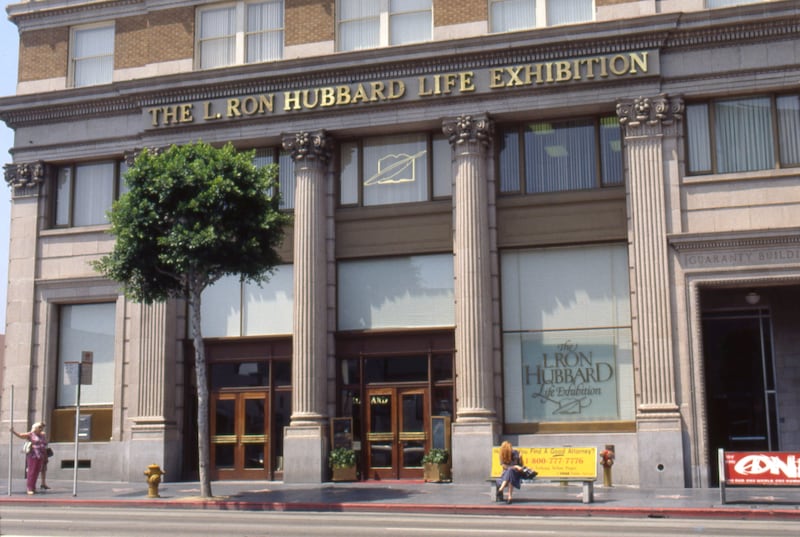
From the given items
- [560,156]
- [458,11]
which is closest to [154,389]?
[560,156]

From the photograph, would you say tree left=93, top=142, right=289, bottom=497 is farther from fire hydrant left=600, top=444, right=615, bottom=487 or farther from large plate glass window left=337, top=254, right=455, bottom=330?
fire hydrant left=600, top=444, right=615, bottom=487

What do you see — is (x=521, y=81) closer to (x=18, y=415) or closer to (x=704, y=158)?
(x=704, y=158)

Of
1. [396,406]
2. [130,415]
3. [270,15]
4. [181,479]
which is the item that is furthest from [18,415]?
[270,15]

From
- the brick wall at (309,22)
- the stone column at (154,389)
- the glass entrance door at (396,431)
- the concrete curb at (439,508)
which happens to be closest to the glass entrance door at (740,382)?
the glass entrance door at (396,431)

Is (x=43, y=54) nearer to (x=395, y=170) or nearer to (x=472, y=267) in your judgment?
(x=395, y=170)

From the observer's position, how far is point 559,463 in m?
22.7

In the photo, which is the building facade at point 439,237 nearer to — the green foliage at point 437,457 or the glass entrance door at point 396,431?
the glass entrance door at point 396,431

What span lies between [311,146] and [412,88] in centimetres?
354

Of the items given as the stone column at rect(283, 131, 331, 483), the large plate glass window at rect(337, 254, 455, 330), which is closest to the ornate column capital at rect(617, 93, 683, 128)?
the large plate glass window at rect(337, 254, 455, 330)

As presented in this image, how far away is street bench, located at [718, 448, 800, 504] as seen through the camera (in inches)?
809

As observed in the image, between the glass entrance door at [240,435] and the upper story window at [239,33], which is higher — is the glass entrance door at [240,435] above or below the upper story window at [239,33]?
below

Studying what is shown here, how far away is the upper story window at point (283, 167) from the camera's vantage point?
30625 mm

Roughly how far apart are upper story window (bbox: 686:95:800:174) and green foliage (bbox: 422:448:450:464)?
10507 millimetres

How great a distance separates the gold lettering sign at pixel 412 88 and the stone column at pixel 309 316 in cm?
118
